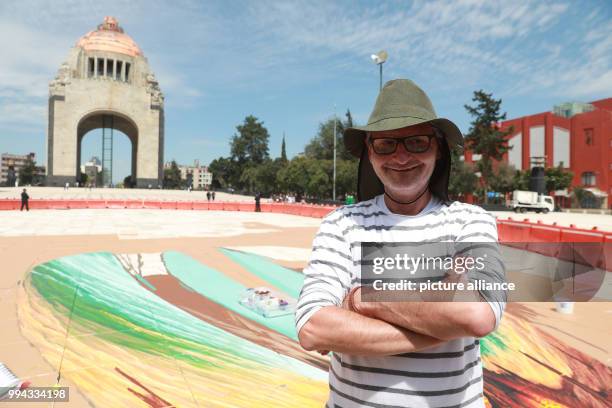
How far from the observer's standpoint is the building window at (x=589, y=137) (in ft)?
169

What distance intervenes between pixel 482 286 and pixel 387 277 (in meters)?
0.29

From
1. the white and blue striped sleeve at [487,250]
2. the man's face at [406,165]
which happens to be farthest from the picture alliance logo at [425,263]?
the man's face at [406,165]

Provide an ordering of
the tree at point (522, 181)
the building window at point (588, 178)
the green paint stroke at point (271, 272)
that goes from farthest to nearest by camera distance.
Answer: the building window at point (588, 178)
the tree at point (522, 181)
the green paint stroke at point (271, 272)

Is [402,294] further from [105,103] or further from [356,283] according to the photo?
[105,103]

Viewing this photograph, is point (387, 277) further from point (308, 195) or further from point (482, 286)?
point (308, 195)

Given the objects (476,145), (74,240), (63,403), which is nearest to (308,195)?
(476,145)

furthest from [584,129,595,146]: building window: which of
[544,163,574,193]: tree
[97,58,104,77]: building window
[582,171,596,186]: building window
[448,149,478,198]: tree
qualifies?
[97,58,104,77]: building window

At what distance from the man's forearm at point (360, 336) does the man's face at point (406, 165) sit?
1.84ft

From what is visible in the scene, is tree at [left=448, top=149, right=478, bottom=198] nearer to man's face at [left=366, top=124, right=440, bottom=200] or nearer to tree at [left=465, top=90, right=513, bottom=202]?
tree at [left=465, top=90, right=513, bottom=202]

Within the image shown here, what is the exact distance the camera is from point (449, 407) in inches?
55.0

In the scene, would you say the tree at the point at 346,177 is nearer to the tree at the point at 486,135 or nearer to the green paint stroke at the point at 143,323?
the tree at the point at 486,135

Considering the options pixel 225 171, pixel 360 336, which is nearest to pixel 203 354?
pixel 360 336

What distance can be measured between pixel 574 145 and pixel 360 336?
6460 centimetres

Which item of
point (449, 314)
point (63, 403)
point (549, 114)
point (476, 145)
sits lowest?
point (63, 403)
